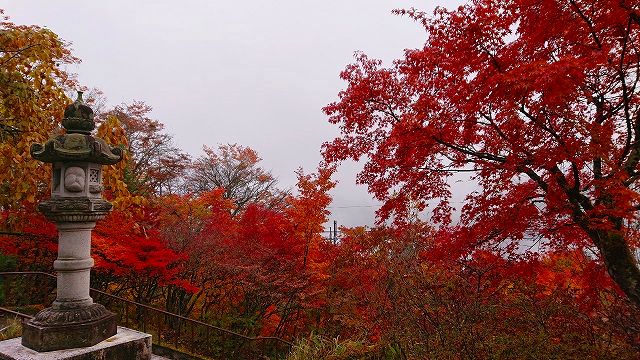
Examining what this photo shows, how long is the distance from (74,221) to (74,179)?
57cm

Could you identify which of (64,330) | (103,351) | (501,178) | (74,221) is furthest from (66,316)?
(501,178)

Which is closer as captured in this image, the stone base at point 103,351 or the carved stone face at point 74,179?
the stone base at point 103,351

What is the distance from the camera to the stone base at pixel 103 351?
15.1 ft

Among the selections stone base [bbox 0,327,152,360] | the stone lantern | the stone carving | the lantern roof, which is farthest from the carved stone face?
stone base [bbox 0,327,152,360]

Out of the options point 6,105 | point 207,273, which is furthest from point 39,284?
point 6,105

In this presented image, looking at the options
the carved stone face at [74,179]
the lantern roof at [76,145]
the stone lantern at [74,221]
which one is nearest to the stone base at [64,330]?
the stone lantern at [74,221]

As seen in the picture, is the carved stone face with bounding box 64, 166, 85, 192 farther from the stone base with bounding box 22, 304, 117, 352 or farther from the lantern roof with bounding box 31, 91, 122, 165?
the stone base with bounding box 22, 304, 117, 352

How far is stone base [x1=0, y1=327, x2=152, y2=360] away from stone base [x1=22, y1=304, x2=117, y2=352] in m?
0.08

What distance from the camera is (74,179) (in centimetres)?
511

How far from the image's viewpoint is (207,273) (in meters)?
11.6

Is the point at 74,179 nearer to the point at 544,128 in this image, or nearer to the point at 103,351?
the point at 103,351

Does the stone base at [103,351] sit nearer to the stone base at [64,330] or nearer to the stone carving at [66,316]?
the stone base at [64,330]

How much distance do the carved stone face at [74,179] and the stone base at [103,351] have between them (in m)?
2.07

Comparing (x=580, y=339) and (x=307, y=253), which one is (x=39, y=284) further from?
(x=580, y=339)
